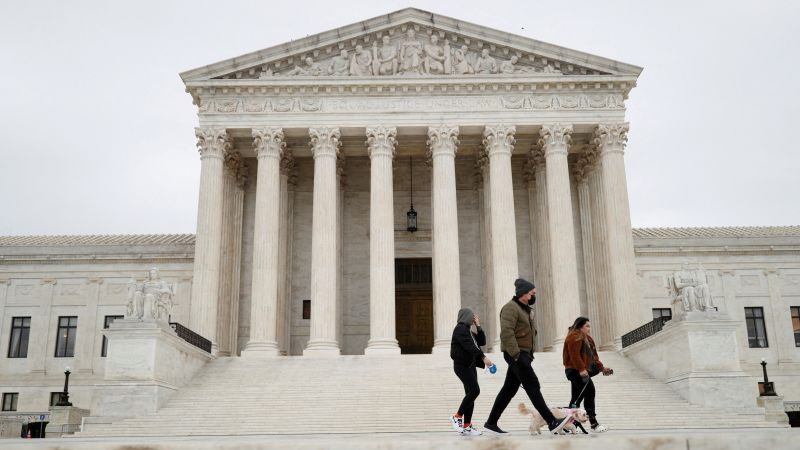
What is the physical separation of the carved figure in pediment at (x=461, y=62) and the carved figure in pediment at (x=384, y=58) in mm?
2727

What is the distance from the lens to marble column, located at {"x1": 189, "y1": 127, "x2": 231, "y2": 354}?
31.0m

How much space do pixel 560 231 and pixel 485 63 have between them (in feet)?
27.5

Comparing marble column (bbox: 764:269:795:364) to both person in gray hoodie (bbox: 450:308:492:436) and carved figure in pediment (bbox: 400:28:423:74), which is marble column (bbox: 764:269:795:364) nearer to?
carved figure in pediment (bbox: 400:28:423:74)

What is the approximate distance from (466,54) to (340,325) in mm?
14182

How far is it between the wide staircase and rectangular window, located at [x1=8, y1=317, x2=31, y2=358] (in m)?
14.8

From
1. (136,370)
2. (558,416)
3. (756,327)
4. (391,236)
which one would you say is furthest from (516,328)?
(756,327)

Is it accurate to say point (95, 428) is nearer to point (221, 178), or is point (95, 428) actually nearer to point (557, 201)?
point (221, 178)

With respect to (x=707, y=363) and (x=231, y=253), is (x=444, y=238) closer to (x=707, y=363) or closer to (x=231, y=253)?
(x=231, y=253)

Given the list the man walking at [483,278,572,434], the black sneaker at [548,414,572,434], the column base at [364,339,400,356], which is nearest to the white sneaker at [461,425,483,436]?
the man walking at [483,278,572,434]

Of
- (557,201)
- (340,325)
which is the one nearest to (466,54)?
(557,201)

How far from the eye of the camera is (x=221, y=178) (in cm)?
3297

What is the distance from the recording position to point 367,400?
921 inches

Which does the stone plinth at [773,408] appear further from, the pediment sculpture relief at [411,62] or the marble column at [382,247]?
the pediment sculpture relief at [411,62]

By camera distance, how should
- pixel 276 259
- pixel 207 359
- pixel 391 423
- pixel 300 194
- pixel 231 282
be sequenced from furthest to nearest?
pixel 300 194
pixel 231 282
pixel 276 259
pixel 207 359
pixel 391 423
